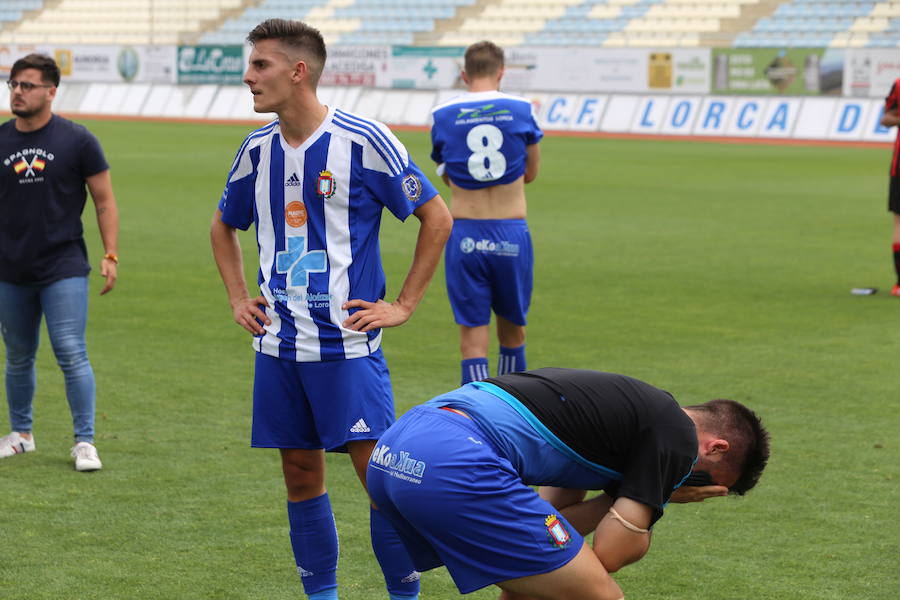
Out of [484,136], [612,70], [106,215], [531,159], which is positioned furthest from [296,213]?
[612,70]

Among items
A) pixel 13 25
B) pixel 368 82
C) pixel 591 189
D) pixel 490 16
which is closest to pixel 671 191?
pixel 591 189

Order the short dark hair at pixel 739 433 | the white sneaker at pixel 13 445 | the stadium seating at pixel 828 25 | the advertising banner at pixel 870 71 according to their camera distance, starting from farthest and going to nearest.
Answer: the stadium seating at pixel 828 25
the advertising banner at pixel 870 71
the white sneaker at pixel 13 445
the short dark hair at pixel 739 433

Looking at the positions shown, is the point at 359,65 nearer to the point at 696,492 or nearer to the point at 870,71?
the point at 870,71

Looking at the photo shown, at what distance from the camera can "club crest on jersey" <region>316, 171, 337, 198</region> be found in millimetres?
4391

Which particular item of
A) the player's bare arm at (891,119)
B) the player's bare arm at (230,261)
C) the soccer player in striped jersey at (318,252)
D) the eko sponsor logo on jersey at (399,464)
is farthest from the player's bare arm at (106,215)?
the player's bare arm at (891,119)

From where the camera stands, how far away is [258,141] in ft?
14.8

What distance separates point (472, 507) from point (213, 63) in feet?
131

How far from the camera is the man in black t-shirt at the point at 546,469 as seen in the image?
11.3ft

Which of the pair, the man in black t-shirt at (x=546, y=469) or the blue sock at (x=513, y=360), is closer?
the man in black t-shirt at (x=546, y=469)

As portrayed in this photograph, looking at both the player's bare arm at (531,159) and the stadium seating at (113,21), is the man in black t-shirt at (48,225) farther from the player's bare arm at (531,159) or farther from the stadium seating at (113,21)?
the stadium seating at (113,21)

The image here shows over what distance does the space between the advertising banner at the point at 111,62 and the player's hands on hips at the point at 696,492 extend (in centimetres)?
4093

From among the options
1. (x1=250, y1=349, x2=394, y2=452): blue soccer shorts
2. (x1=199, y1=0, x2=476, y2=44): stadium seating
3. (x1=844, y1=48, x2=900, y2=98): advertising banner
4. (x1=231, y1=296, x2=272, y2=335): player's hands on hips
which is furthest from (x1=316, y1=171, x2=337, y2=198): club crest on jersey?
(x1=199, y1=0, x2=476, y2=44): stadium seating

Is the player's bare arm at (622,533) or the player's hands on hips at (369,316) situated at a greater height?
the player's hands on hips at (369,316)

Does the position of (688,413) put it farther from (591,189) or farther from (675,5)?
(675,5)
